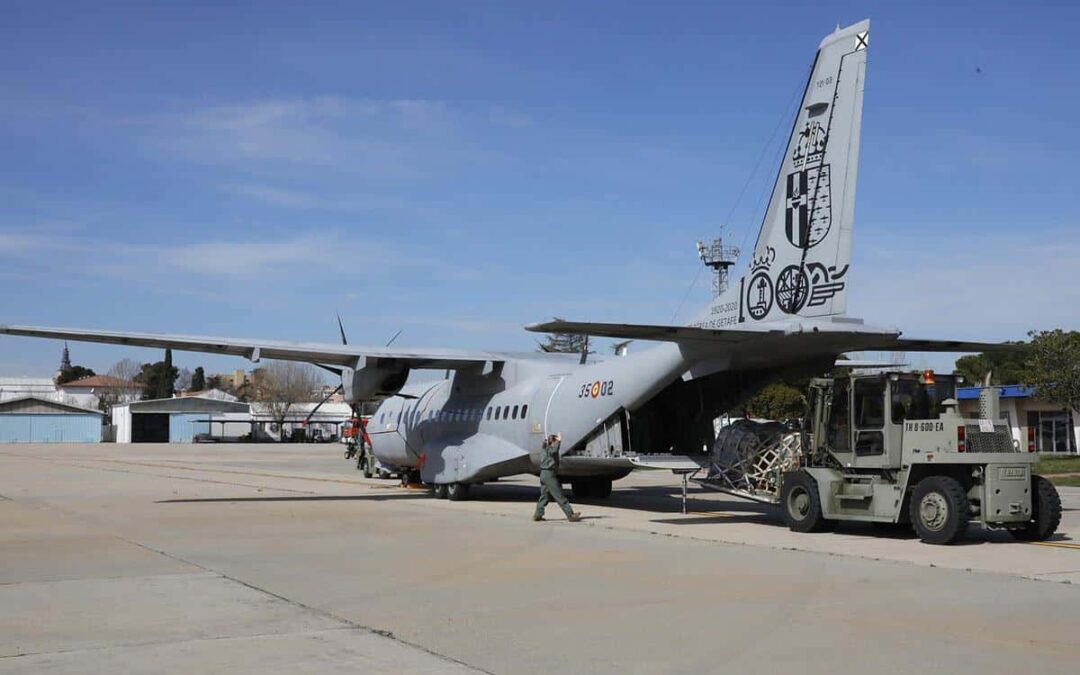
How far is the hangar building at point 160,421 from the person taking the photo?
317 ft

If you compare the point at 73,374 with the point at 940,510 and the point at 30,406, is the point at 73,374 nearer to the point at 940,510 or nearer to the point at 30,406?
the point at 30,406

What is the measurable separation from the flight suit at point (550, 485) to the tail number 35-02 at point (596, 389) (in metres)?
1.46

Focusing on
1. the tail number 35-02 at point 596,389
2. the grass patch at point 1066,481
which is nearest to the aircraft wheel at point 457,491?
the tail number 35-02 at point 596,389

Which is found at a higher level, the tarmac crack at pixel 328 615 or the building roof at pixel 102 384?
the building roof at pixel 102 384

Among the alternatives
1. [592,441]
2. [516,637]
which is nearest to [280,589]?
[516,637]

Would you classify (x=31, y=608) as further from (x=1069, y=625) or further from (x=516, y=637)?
(x=1069, y=625)

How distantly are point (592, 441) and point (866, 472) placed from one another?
6113 millimetres

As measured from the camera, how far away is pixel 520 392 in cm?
2352

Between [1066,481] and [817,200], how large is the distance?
1937cm

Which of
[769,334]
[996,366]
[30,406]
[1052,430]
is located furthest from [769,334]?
[30,406]

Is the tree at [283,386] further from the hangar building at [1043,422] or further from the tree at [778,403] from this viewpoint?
the hangar building at [1043,422]

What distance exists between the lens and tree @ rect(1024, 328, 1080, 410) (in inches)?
1786

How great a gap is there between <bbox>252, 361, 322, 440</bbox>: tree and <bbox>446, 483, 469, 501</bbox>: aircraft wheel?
90506 millimetres

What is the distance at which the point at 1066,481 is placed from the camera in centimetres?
3111
